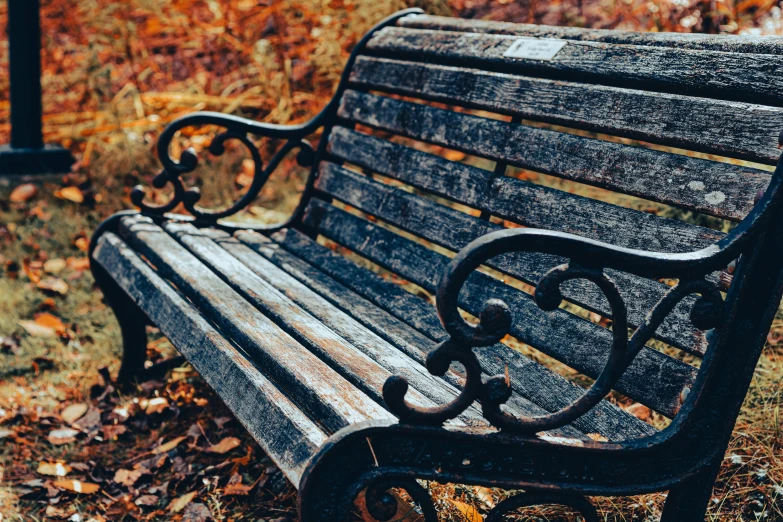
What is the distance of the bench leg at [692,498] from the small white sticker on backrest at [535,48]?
3.75 feet

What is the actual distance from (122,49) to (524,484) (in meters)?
4.71

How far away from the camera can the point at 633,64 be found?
179cm

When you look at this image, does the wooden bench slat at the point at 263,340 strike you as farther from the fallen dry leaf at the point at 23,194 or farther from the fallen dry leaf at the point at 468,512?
the fallen dry leaf at the point at 23,194

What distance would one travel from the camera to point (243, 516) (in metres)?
2.16

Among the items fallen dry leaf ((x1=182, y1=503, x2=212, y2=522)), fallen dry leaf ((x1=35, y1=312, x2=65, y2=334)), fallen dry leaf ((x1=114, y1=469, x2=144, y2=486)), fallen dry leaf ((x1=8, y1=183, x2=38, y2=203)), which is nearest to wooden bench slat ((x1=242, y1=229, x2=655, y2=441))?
fallen dry leaf ((x1=182, y1=503, x2=212, y2=522))

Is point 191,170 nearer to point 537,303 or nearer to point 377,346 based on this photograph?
point 377,346

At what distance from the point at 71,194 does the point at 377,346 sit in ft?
10.7

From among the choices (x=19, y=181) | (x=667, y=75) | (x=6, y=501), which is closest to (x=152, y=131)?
(x=19, y=181)

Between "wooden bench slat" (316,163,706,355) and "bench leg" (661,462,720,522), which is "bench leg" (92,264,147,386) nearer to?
"wooden bench slat" (316,163,706,355)

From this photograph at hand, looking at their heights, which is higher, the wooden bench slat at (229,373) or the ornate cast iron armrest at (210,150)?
the ornate cast iron armrest at (210,150)

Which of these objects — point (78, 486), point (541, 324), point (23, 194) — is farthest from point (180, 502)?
point (23, 194)

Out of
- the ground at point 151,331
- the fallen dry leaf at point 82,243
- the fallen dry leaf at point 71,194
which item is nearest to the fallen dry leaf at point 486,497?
the ground at point 151,331

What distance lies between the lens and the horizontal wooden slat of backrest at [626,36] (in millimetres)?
1554

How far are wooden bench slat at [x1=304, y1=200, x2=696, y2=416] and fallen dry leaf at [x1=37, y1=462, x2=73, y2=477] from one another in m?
1.17
